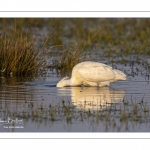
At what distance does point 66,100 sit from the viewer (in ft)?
37.0

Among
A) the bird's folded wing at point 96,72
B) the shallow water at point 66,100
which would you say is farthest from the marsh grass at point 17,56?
the bird's folded wing at point 96,72

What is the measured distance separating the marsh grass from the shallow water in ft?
1.66

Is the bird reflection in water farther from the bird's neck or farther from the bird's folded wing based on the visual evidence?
the bird's folded wing

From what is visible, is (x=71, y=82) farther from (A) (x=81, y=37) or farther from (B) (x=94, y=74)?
(A) (x=81, y=37)

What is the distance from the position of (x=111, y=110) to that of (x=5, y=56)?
17.4 feet

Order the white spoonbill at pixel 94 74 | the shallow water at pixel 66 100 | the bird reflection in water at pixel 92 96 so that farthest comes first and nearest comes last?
the white spoonbill at pixel 94 74 → the bird reflection in water at pixel 92 96 → the shallow water at pixel 66 100

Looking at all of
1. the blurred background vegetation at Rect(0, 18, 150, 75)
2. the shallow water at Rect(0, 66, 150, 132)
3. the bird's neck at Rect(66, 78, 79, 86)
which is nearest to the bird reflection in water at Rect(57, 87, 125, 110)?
the shallow water at Rect(0, 66, 150, 132)

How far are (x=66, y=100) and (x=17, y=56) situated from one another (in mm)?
3760

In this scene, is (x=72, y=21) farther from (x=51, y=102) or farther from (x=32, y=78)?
(x=51, y=102)

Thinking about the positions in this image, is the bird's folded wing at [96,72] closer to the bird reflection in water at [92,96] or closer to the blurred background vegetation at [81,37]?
the bird reflection in water at [92,96]

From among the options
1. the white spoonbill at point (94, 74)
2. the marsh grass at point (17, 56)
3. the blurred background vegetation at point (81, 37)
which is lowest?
the white spoonbill at point (94, 74)

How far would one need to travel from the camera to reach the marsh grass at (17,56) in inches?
575

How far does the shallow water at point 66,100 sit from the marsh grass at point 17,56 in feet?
1.66
